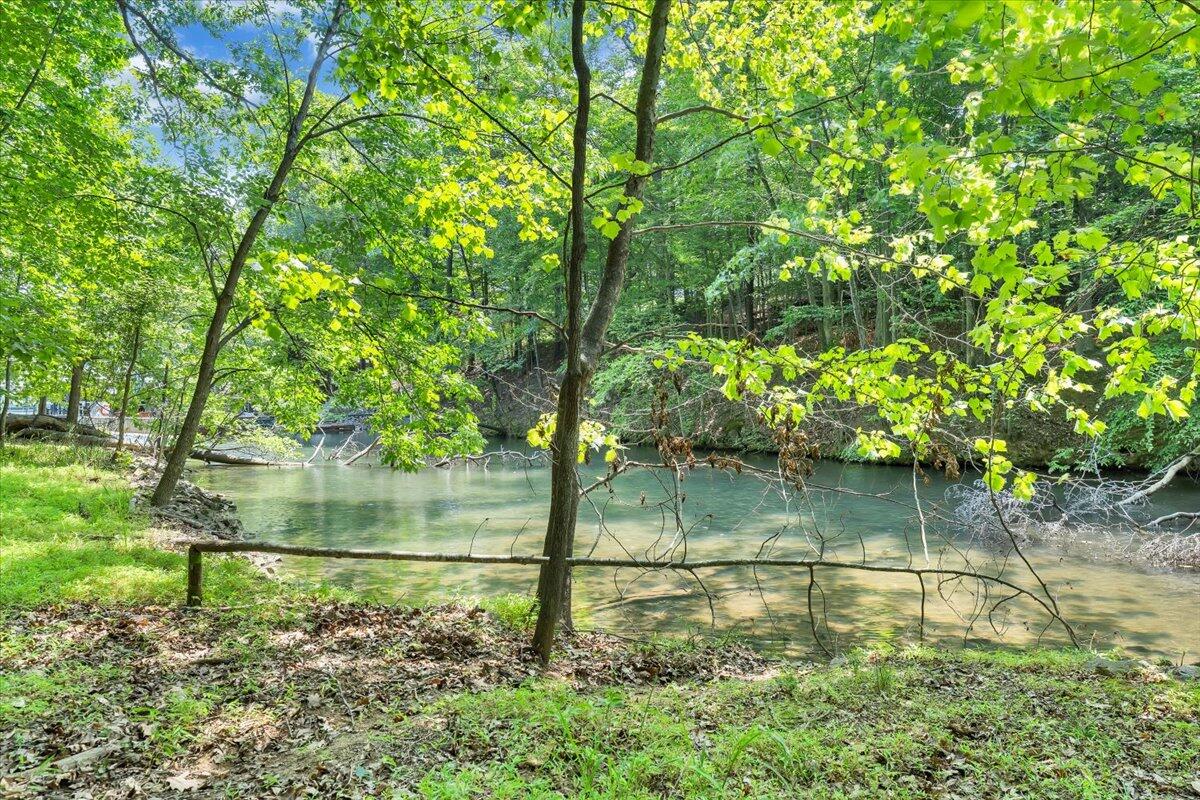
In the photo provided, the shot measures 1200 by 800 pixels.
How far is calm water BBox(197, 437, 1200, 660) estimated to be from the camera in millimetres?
8148

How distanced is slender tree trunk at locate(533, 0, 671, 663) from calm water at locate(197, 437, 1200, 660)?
0.89 meters

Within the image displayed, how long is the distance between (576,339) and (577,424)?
677 millimetres

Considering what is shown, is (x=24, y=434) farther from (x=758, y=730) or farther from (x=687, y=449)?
(x=758, y=730)

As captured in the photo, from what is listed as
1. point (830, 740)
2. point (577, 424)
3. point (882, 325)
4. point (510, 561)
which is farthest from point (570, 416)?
point (882, 325)

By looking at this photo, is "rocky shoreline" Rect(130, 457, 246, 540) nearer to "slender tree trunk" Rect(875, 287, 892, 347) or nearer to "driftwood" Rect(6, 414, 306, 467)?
"driftwood" Rect(6, 414, 306, 467)

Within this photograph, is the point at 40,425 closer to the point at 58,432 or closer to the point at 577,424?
the point at 58,432

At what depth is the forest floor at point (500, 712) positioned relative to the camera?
333 centimetres

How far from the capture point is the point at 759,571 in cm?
1116

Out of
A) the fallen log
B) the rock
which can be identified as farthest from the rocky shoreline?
the rock

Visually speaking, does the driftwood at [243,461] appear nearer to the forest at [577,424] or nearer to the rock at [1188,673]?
the forest at [577,424]

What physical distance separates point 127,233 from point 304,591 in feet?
20.7

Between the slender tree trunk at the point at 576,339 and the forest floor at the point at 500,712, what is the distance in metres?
0.84

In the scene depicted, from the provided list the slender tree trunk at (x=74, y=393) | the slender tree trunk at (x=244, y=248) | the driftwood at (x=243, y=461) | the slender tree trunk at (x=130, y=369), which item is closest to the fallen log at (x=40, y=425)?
the slender tree trunk at (x=74, y=393)

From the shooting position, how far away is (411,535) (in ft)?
46.5
